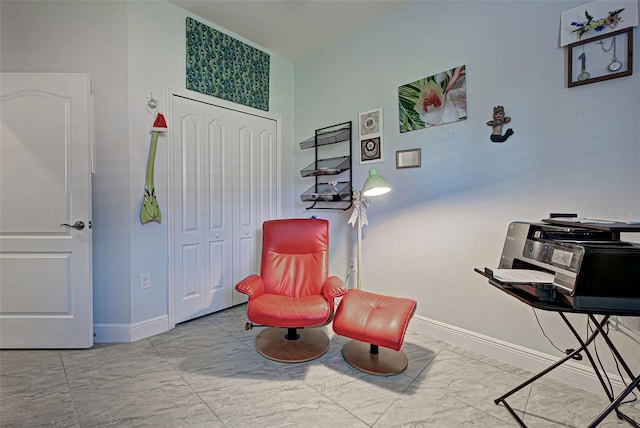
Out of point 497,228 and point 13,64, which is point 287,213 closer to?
point 497,228

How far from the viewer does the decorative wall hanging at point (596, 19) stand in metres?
1.56

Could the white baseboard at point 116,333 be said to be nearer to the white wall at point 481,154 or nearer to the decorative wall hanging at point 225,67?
the white wall at point 481,154

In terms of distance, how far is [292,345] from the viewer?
2.23 meters

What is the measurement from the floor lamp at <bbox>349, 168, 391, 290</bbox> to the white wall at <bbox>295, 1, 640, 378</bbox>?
212 millimetres

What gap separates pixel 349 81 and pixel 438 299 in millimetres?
2207

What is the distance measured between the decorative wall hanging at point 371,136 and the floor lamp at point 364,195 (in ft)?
1.26

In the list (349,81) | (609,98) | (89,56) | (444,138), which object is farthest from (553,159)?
(89,56)

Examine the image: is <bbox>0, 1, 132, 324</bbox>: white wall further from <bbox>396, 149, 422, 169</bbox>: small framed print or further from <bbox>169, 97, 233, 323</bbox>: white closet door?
<bbox>396, 149, 422, 169</bbox>: small framed print

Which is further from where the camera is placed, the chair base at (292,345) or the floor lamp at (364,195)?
the floor lamp at (364,195)

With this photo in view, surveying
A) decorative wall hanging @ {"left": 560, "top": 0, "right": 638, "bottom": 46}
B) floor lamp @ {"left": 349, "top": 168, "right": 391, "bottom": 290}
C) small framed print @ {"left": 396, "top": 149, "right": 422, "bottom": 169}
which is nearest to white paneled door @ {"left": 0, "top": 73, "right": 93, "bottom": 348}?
floor lamp @ {"left": 349, "top": 168, "right": 391, "bottom": 290}

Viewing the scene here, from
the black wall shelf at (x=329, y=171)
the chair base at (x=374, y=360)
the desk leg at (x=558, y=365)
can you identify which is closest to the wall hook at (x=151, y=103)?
the black wall shelf at (x=329, y=171)

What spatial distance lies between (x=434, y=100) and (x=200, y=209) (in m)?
2.29

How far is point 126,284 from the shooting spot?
7.66 ft

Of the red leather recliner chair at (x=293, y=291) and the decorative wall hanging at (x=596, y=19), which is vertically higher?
the decorative wall hanging at (x=596, y=19)
